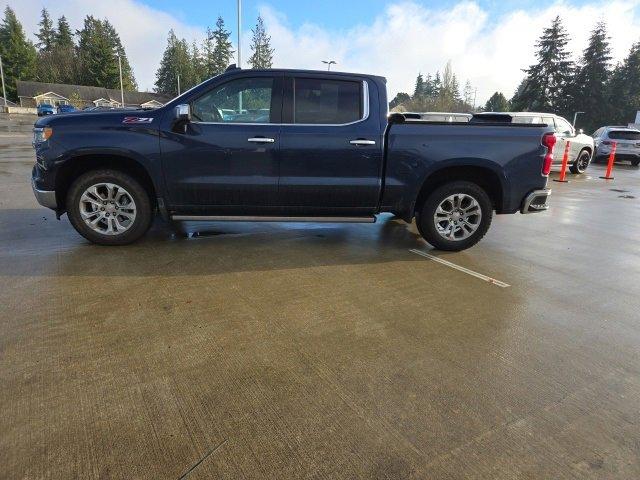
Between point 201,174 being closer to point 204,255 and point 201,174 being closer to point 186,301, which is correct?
point 204,255

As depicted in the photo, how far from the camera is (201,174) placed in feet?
15.8

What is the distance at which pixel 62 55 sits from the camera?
10244 centimetres

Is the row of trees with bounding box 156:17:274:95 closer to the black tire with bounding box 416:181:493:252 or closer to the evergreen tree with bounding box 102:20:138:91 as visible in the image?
the evergreen tree with bounding box 102:20:138:91

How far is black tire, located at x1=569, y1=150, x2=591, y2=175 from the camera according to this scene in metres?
14.8

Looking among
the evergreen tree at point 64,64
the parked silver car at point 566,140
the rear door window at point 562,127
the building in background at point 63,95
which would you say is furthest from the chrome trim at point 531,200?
the evergreen tree at point 64,64

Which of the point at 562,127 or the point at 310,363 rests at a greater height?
the point at 562,127

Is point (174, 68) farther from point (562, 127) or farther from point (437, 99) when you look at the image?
point (562, 127)

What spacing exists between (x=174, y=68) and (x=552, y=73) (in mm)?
86526

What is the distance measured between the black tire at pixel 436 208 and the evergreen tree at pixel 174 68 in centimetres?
11052

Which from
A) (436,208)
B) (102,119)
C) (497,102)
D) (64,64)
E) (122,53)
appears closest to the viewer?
(102,119)

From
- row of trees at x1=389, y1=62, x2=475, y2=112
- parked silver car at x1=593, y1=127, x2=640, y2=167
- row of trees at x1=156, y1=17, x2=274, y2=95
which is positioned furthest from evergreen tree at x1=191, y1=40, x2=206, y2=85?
parked silver car at x1=593, y1=127, x2=640, y2=167

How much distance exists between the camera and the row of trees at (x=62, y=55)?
302ft

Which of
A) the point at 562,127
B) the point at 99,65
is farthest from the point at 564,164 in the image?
the point at 99,65

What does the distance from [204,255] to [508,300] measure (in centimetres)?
318
